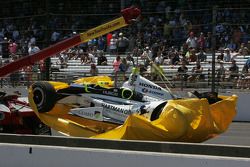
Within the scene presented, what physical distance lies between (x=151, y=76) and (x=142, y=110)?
26.8 feet

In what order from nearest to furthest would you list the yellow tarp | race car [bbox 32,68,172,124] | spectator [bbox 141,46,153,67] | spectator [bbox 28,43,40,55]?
the yellow tarp → race car [bbox 32,68,172,124] → spectator [bbox 141,46,153,67] → spectator [bbox 28,43,40,55]

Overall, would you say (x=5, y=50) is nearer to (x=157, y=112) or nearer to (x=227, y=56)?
Answer: (x=227, y=56)

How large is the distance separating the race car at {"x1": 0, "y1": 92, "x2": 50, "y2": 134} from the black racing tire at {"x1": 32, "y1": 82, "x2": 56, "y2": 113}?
803 mm

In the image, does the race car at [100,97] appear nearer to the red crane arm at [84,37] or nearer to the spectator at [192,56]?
the red crane arm at [84,37]

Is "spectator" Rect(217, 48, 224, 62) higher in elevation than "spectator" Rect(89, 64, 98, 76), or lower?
higher

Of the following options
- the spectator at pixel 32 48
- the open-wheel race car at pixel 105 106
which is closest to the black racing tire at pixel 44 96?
the open-wheel race car at pixel 105 106

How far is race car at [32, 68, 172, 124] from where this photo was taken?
31.4ft

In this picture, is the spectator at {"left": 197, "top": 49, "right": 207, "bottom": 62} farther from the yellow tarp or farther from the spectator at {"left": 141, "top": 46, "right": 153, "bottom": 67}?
the yellow tarp

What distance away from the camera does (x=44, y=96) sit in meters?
9.59

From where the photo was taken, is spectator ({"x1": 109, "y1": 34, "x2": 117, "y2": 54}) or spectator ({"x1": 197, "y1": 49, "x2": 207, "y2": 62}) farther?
spectator ({"x1": 109, "y1": 34, "x2": 117, "y2": 54})

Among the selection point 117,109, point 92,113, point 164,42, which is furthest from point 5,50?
point 117,109

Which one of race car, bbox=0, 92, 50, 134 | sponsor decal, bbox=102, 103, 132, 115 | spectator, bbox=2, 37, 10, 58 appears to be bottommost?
race car, bbox=0, 92, 50, 134

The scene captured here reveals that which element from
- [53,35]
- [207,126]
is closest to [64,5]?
[53,35]

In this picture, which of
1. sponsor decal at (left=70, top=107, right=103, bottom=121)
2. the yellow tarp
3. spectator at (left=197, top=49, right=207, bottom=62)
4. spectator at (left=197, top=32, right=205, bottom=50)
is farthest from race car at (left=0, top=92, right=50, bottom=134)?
spectator at (left=197, top=49, right=207, bottom=62)
